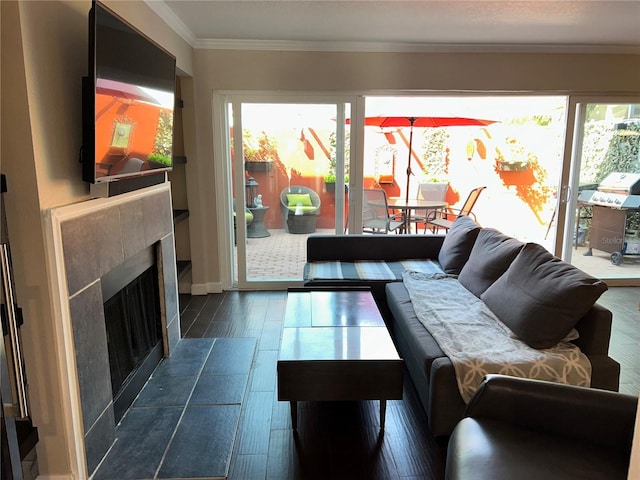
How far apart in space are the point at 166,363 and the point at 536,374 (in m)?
2.23

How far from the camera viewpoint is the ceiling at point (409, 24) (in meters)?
3.00

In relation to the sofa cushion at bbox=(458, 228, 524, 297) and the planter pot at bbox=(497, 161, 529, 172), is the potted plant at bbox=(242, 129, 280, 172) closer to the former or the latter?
the sofa cushion at bbox=(458, 228, 524, 297)

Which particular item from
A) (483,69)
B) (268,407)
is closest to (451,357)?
(268,407)

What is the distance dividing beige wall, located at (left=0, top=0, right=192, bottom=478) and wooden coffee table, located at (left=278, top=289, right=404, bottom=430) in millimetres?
947

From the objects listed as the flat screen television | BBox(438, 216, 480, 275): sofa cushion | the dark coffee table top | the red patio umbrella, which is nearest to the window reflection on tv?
the flat screen television

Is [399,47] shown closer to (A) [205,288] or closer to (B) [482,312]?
(B) [482,312]

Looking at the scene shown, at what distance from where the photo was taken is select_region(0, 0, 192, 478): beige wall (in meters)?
1.51

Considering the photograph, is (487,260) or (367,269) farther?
(367,269)

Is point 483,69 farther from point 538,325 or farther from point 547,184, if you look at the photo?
point 547,184

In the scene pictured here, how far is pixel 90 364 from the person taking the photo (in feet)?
6.19

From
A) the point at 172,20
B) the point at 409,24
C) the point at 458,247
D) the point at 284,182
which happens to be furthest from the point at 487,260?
the point at 172,20

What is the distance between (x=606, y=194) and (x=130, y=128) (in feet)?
15.4

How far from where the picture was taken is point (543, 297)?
217 cm

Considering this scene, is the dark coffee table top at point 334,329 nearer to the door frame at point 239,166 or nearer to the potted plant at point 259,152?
the door frame at point 239,166
